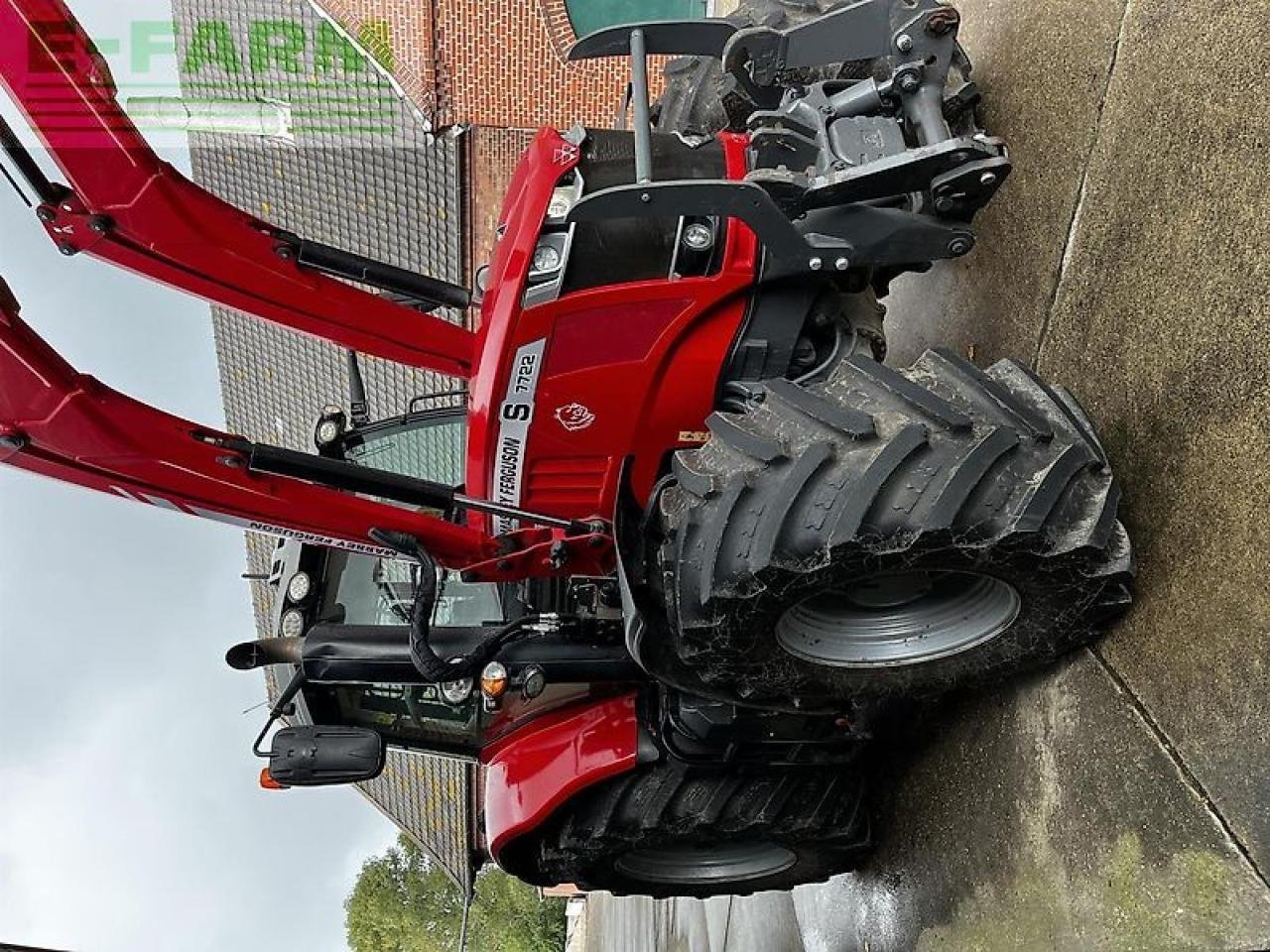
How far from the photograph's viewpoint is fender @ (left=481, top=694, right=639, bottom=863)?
325 cm

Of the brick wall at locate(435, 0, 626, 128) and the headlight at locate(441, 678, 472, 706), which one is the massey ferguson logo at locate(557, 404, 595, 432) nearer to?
the headlight at locate(441, 678, 472, 706)

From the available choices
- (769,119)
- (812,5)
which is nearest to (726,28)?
(812,5)

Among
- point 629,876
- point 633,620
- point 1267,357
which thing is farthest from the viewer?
point 629,876

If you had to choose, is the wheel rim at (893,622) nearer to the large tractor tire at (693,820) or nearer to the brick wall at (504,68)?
the large tractor tire at (693,820)

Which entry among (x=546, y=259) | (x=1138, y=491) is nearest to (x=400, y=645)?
(x=546, y=259)

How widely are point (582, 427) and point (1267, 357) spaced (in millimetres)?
1616

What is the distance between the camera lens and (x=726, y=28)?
3312mm

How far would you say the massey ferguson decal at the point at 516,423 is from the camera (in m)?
2.81

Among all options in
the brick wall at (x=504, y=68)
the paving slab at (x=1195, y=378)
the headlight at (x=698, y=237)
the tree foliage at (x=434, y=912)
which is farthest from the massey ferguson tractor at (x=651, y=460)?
the tree foliage at (x=434, y=912)

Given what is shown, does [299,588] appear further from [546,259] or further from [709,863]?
[709,863]

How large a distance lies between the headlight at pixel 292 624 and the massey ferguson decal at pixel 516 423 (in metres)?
0.72

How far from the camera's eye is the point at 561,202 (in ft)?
9.21

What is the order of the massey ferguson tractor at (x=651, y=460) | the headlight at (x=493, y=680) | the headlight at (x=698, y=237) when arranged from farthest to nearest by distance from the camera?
1. the headlight at (x=493, y=680)
2. the headlight at (x=698, y=237)
3. the massey ferguson tractor at (x=651, y=460)

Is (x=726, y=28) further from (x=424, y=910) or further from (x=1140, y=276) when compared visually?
(x=424, y=910)
